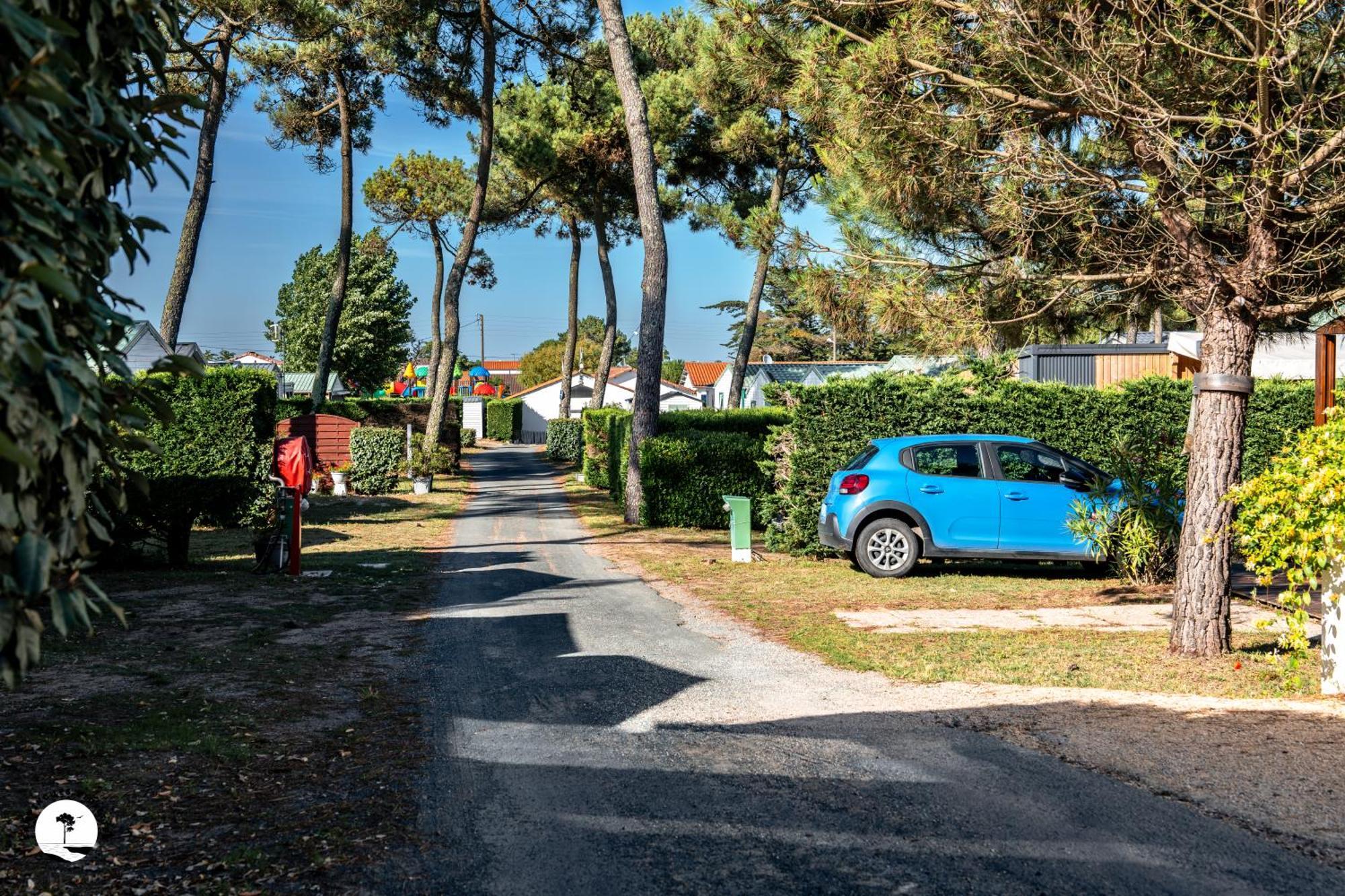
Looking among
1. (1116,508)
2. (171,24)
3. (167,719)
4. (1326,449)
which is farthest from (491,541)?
(171,24)

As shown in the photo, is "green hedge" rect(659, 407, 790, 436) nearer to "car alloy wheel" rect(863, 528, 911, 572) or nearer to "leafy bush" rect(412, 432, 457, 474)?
"leafy bush" rect(412, 432, 457, 474)

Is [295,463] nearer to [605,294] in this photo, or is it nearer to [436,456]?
[436,456]

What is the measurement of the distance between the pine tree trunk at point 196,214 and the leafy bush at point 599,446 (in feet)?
35.2

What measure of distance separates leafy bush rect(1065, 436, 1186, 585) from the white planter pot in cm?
428

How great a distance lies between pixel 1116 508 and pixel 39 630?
11270 millimetres

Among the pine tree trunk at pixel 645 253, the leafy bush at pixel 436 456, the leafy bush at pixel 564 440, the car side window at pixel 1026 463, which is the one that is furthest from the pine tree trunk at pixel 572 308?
the car side window at pixel 1026 463

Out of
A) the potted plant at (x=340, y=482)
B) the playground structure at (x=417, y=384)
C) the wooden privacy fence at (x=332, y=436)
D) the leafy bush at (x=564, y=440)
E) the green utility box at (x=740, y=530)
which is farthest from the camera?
the playground structure at (x=417, y=384)

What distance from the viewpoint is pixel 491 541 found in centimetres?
1700

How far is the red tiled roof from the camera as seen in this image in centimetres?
10725

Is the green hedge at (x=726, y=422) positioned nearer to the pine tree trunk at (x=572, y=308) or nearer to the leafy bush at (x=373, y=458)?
the leafy bush at (x=373, y=458)

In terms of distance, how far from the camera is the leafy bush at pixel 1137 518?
11.2 meters

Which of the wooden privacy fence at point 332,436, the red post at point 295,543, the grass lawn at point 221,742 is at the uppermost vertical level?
the wooden privacy fence at point 332,436

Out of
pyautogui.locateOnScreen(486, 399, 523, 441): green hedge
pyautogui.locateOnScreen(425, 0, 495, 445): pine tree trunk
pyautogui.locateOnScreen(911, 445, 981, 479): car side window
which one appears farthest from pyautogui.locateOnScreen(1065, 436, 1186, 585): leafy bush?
pyautogui.locateOnScreen(486, 399, 523, 441): green hedge

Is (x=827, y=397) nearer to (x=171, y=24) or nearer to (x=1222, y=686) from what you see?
(x=1222, y=686)
